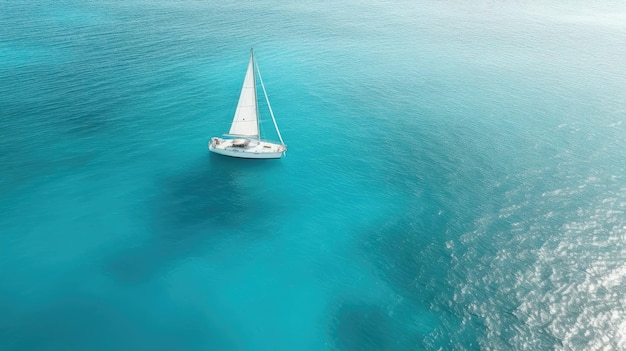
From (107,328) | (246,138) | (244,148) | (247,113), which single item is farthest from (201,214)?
(247,113)

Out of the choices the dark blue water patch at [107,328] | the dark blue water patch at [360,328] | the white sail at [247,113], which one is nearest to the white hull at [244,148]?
the white sail at [247,113]

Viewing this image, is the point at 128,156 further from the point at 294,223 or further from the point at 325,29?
the point at 325,29

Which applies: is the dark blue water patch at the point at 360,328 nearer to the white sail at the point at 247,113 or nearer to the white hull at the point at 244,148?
the white hull at the point at 244,148

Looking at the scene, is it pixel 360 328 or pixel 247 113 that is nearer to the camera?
pixel 360 328

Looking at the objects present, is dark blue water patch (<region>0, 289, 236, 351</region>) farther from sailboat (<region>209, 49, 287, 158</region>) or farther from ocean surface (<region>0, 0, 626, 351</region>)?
sailboat (<region>209, 49, 287, 158</region>)

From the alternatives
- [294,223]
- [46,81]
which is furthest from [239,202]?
[46,81]

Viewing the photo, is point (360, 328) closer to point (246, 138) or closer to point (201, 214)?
point (201, 214)

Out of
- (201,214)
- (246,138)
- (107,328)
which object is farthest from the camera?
(246,138)
